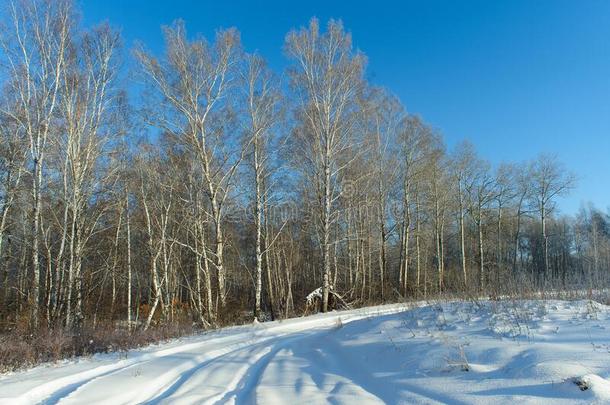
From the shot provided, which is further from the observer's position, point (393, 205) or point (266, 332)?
point (393, 205)

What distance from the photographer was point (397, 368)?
19.8ft

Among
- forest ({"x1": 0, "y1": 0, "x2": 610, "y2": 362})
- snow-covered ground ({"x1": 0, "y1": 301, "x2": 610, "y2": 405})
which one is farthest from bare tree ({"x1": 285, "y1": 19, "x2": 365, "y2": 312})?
snow-covered ground ({"x1": 0, "y1": 301, "x2": 610, "y2": 405})

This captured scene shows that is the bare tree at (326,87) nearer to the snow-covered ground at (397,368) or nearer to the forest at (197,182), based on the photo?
the forest at (197,182)

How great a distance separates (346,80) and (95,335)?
50.0 ft

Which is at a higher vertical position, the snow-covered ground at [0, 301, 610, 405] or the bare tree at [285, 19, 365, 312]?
the bare tree at [285, 19, 365, 312]

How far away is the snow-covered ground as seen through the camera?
14.6 feet

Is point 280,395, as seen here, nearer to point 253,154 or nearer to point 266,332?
point 266,332

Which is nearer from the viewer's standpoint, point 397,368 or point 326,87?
point 397,368

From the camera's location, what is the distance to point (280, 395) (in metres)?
5.41

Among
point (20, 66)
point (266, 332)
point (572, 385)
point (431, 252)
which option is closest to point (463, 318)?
point (572, 385)

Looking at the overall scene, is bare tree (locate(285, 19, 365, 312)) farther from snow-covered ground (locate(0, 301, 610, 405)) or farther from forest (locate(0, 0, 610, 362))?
snow-covered ground (locate(0, 301, 610, 405))

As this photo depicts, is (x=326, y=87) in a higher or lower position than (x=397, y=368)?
higher

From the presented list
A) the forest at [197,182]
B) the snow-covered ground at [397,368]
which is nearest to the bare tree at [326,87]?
the forest at [197,182]

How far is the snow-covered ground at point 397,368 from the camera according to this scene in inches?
175
